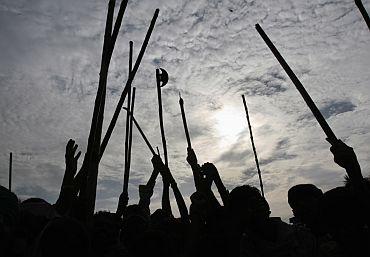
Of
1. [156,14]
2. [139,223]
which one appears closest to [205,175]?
[139,223]

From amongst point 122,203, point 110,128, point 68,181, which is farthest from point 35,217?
point 122,203

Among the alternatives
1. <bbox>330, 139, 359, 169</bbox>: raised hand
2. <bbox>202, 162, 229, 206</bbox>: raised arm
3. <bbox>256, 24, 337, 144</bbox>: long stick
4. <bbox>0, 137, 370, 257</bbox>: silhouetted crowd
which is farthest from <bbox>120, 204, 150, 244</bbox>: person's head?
<bbox>330, 139, 359, 169</bbox>: raised hand

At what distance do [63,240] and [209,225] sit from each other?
204cm

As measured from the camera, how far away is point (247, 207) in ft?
14.7

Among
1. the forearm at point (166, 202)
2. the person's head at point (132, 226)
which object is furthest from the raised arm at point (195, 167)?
the forearm at point (166, 202)

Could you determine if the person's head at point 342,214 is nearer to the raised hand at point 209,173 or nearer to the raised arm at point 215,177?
the raised arm at point 215,177

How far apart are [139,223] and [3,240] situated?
274 cm

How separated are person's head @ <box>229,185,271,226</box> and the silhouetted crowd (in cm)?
1

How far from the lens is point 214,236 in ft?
13.8

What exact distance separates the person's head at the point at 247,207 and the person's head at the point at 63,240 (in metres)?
2.14

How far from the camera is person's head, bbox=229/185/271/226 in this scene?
14.6 feet

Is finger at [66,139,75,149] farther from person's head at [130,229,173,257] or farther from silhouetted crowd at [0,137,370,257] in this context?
person's head at [130,229,173,257]

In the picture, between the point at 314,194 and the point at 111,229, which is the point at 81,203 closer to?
the point at 111,229

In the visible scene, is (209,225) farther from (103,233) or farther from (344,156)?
(344,156)
